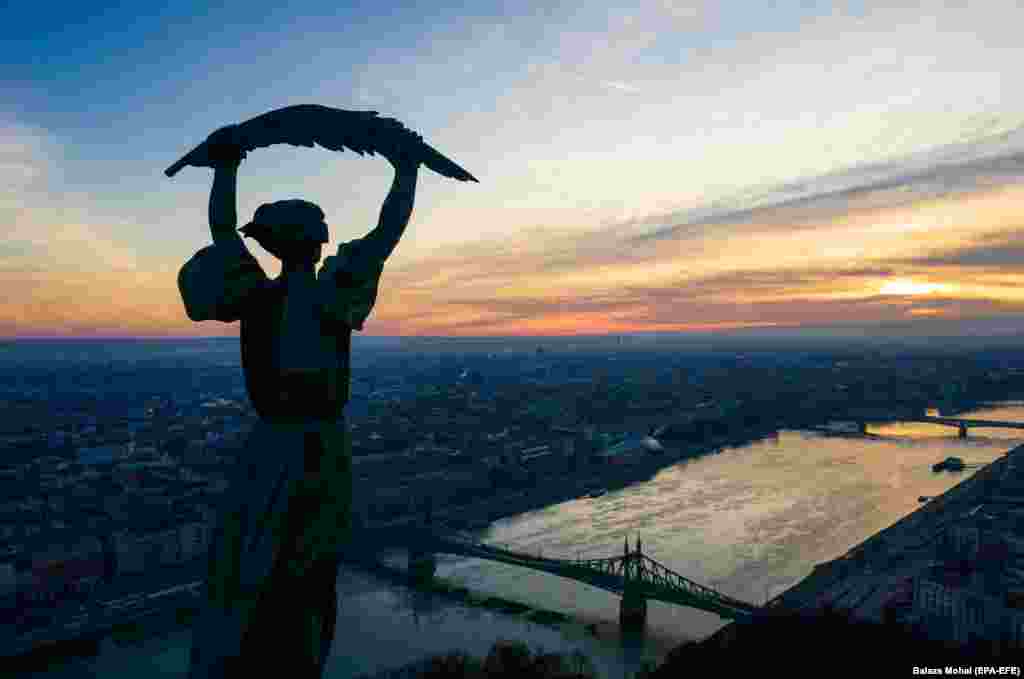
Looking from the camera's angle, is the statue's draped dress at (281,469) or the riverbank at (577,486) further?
the riverbank at (577,486)

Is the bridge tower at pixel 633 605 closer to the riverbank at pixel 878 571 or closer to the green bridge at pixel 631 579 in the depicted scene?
the green bridge at pixel 631 579

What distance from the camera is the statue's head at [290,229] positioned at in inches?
33.1

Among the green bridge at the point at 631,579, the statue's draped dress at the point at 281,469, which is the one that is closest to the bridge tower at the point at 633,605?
the green bridge at the point at 631,579

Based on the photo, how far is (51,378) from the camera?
44.6 meters

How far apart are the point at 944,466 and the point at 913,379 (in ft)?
74.3

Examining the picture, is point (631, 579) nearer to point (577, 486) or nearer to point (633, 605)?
point (633, 605)

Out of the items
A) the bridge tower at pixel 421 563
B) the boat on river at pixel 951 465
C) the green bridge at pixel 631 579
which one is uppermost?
the boat on river at pixel 951 465

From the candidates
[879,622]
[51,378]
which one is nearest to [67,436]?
[879,622]

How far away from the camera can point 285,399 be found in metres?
0.82

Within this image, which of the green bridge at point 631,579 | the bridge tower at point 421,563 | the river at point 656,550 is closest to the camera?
the river at point 656,550

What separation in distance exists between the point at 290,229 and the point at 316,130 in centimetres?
10

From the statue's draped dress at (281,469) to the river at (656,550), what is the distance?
6873 millimetres

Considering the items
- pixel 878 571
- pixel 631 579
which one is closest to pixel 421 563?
pixel 631 579

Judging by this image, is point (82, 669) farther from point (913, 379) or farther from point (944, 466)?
point (913, 379)
